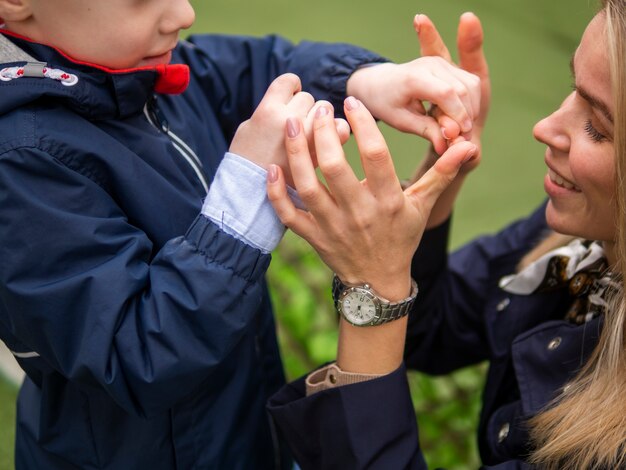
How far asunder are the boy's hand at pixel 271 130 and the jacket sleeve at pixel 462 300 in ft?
2.04

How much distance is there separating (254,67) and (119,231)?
52cm

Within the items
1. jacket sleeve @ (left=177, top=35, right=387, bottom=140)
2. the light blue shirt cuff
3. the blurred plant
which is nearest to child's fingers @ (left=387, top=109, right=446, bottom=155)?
jacket sleeve @ (left=177, top=35, right=387, bottom=140)

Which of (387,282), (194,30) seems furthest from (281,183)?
(194,30)

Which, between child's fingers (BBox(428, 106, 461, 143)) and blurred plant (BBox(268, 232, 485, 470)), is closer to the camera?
child's fingers (BBox(428, 106, 461, 143))

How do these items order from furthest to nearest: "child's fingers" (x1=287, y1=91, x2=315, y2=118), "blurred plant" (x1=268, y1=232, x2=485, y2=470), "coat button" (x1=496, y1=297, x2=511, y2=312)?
"blurred plant" (x1=268, y1=232, x2=485, y2=470), "coat button" (x1=496, y1=297, x2=511, y2=312), "child's fingers" (x1=287, y1=91, x2=315, y2=118)

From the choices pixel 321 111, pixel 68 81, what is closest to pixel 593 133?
pixel 321 111

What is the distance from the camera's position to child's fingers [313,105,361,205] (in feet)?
3.45

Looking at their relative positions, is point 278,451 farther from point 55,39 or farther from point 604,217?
point 55,39

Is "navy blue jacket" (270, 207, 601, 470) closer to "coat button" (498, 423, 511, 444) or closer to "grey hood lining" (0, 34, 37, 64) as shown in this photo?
"coat button" (498, 423, 511, 444)

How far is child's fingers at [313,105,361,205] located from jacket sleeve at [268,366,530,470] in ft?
1.02

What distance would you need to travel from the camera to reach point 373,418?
121cm

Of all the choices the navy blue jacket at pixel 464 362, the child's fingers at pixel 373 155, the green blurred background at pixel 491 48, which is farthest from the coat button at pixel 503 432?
the green blurred background at pixel 491 48

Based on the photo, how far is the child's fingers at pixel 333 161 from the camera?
105 centimetres

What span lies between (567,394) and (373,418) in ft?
1.02
